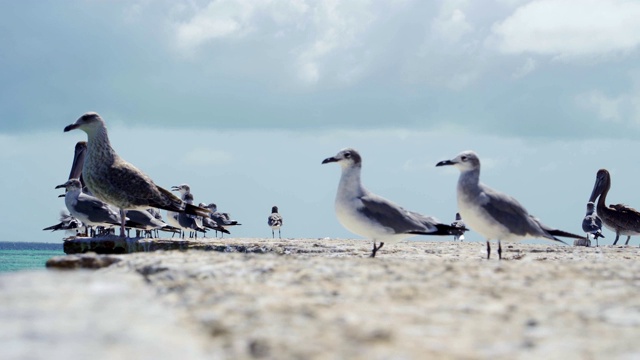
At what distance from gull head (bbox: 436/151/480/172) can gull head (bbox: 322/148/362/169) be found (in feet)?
4.45

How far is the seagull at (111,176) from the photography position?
1294cm

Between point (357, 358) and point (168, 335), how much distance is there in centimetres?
110

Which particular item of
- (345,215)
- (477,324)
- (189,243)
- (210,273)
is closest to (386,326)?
(477,324)

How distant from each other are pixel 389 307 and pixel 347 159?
6394 mm

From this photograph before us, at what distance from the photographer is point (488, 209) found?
10375mm

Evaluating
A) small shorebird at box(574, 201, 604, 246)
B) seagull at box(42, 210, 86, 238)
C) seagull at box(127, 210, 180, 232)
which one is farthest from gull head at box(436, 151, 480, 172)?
small shorebird at box(574, 201, 604, 246)

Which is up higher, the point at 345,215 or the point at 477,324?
the point at 345,215

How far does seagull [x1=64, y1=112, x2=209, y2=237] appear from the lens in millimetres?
12938

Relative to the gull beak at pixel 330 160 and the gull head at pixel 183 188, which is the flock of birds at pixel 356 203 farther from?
the gull head at pixel 183 188

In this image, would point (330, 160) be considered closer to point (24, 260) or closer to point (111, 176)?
point (111, 176)

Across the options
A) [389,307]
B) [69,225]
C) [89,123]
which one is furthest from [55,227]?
[389,307]

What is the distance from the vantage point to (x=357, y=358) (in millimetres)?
3539

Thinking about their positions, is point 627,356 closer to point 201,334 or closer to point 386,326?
point 386,326

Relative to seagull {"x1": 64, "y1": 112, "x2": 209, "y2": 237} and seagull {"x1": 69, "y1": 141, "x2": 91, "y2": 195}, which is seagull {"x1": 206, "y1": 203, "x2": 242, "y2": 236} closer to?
seagull {"x1": 69, "y1": 141, "x2": 91, "y2": 195}
